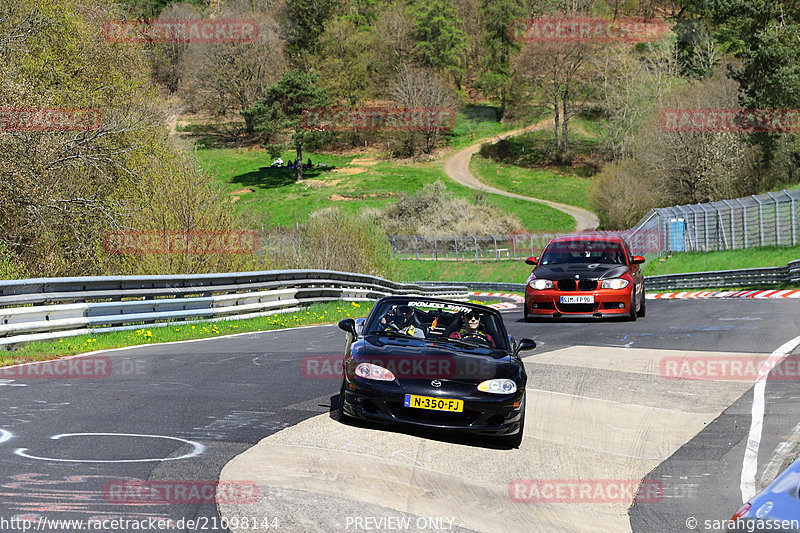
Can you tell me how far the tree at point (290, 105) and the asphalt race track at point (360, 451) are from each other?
89.1 m

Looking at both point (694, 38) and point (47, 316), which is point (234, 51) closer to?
point (694, 38)

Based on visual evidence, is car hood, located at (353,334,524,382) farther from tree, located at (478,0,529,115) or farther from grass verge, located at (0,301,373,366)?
tree, located at (478,0,529,115)

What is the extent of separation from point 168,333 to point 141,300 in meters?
0.77

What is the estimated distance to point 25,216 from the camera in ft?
65.0

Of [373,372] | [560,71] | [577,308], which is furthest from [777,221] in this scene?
[560,71]

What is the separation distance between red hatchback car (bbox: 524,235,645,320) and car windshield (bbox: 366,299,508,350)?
9.15 meters

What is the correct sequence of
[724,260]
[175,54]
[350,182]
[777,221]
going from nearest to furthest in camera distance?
1. [777,221]
2. [724,260]
3. [350,182]
4. [175,54]

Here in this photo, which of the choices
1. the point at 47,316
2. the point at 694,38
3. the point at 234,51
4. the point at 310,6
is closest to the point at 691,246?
the point at 47,316

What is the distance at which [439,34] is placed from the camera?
116 m

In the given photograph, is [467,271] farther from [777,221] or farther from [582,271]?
[582,271]

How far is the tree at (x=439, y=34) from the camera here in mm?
114938

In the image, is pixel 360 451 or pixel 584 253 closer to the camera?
pixel 360 451

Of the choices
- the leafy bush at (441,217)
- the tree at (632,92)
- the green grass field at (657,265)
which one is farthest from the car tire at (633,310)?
the tree at (632,92)
